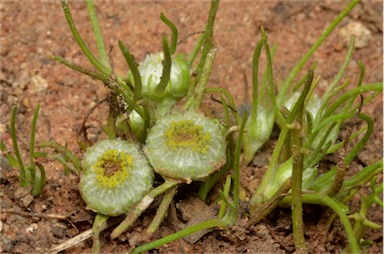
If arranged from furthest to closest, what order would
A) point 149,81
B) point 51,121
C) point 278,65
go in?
point 278,65 < point 51,121 < point 149,81

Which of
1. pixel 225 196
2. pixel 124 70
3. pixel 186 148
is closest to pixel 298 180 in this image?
pixel 225 196

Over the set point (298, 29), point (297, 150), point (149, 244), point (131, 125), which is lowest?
point (149, 244)

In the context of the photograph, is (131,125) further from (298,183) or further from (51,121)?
(298,183)

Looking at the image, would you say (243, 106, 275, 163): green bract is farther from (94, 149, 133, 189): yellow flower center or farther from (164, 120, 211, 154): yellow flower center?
(94, 149, 133, 189): yellow flower center

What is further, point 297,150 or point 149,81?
point 149,81

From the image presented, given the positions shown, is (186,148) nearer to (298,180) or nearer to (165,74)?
(165,74)

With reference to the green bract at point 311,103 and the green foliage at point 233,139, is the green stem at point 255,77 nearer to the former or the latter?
the green foliage at point 233,139

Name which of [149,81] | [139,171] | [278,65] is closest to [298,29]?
[278,65]
